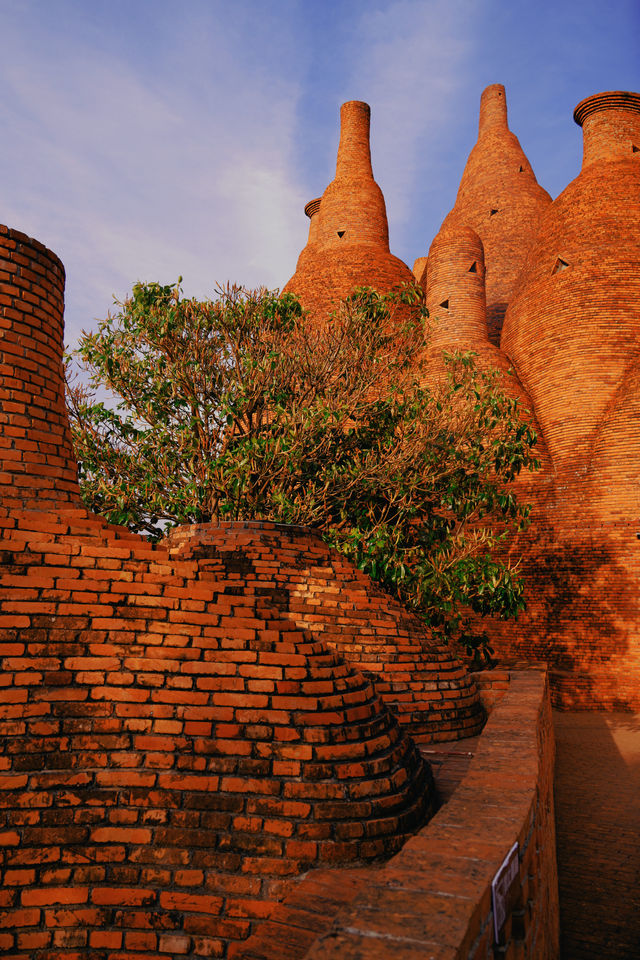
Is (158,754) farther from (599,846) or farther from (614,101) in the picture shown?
(614,101)

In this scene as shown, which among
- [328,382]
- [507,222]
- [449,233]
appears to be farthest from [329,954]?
[507,222]

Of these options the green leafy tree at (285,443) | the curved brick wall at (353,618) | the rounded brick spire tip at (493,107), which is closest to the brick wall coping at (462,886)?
the curved brick wall at (353,618)

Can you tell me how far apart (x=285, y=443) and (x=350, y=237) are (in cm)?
1273

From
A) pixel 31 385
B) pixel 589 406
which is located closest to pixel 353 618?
pixel 31 385

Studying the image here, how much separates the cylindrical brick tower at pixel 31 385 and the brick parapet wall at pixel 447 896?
2116mm

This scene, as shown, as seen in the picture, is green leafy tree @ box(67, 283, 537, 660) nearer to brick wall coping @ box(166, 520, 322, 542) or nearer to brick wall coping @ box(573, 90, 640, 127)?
brick wall coping @ box(166, 520, 322, 542)

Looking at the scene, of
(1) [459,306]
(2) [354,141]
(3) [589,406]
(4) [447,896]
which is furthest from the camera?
(2) [354,141]

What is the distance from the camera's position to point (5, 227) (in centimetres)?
350

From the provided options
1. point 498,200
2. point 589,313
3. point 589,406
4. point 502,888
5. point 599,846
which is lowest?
point 599,846

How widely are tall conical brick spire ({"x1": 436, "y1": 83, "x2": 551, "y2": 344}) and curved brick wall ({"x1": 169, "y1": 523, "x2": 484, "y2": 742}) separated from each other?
58.3ft

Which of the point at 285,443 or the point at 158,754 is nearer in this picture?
the point at 158,754

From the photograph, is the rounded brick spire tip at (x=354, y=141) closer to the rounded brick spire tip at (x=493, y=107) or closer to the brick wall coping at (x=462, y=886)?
the rounded brick spire tip at (x=493, y=107)

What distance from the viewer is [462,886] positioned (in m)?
1.76

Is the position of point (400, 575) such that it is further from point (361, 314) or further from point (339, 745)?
point (339, 745)
